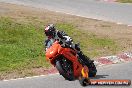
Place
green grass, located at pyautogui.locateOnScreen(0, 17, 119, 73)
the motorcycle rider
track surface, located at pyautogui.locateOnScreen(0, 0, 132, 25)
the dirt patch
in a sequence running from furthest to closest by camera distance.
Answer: track surface, located at pyautogui.locateOnScreen(0, 0, 132, 25)
the dirt patch
green grass, located at pyautogui.locateOnScreen(0, 17, 119, 73)
the motorcycle rider

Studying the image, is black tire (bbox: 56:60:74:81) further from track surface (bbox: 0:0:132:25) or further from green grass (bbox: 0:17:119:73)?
track surface (bbox: 0:0:132:25)

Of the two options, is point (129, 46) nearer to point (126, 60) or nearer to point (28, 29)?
point (126, 60)

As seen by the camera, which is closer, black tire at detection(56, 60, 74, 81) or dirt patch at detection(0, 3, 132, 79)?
black tire at detection(56, 60, 74, 81)

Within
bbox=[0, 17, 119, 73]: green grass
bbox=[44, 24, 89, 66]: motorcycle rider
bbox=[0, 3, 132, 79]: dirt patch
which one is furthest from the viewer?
bbox=[0, 3, 132, 79]: dirt patch

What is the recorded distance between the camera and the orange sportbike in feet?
39.3

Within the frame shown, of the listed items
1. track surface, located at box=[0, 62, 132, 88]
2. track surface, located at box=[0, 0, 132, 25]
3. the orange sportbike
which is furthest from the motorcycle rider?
track surface, located at box=[0, 0, 132, 25]

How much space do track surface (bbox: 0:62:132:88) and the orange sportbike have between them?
265 millimetres

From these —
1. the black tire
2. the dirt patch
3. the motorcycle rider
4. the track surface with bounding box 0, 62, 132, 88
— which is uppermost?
the motorcycle rider

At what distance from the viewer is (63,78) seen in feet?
41.9

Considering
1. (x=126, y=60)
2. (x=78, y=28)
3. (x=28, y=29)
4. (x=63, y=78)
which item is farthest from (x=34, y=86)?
(x=78, y=28)

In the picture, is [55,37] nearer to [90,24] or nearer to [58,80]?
[58,80]

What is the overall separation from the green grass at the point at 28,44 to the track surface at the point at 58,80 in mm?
1374

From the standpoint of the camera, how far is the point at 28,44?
17.4m

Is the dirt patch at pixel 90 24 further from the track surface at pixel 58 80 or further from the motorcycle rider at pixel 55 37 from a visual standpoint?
the motorcycle rider at pixel 55 37
